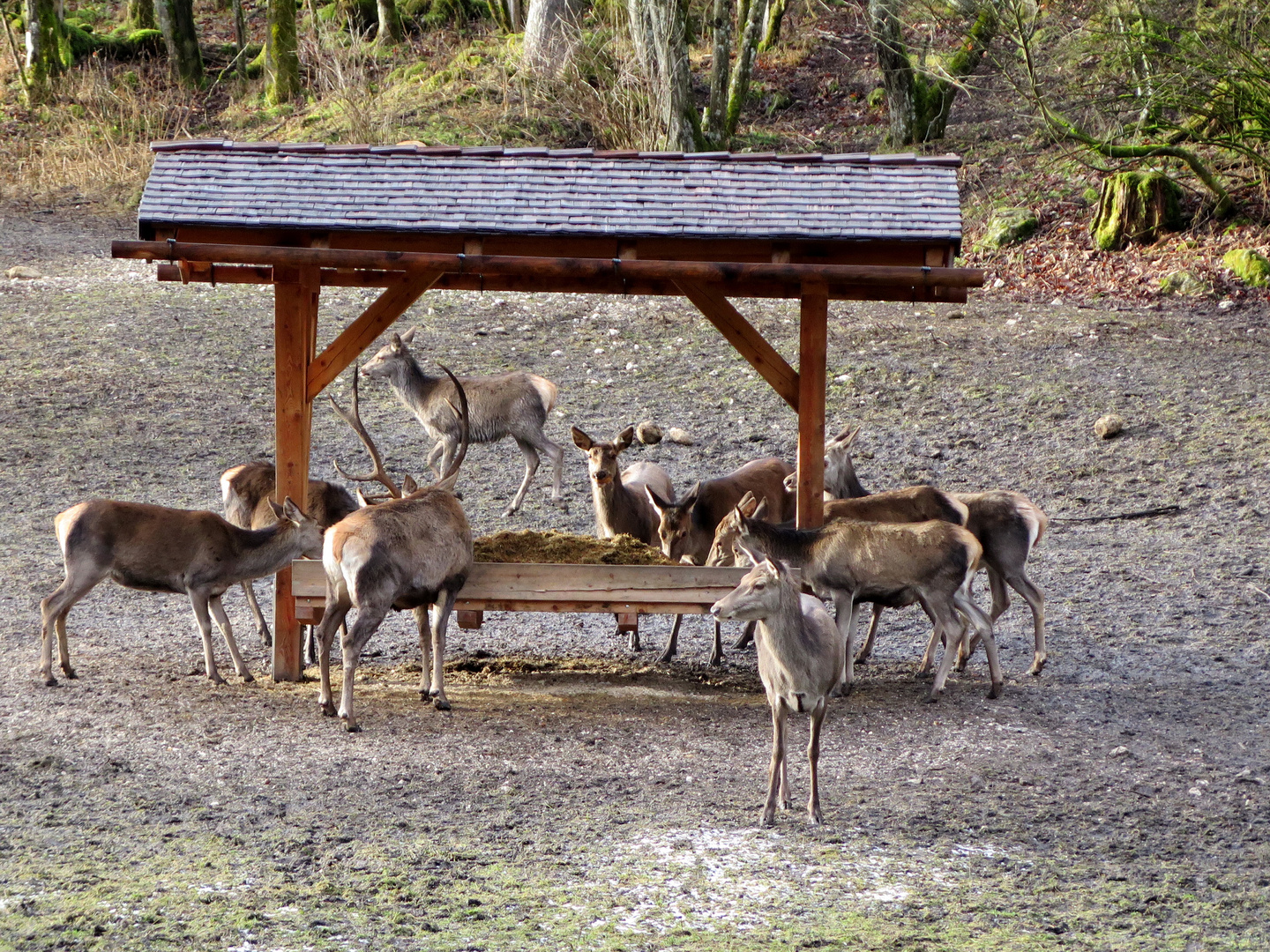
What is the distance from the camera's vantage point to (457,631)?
10742mm

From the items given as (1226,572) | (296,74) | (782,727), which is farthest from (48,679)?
(296,74)

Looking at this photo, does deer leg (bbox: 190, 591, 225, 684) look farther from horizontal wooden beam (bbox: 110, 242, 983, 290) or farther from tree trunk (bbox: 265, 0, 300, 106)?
tree trunk (bbox: 265, 0, 300, 106)

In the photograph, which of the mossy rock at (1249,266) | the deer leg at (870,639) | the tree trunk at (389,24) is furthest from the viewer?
the tree trunk at (389,24)

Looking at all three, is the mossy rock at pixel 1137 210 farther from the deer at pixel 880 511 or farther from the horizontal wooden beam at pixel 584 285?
the deer at pixel 880 511

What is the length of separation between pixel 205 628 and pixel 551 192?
3355mm


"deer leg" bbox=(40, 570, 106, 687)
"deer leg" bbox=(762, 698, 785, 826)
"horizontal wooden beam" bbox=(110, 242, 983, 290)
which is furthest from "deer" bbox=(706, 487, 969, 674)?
"deer leg" bbox=(40, 570, 106, 687)

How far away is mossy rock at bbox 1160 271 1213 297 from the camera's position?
16656mm

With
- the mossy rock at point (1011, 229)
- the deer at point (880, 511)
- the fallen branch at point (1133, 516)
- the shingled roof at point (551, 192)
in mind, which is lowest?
the fallen branch at point (1133, 516)

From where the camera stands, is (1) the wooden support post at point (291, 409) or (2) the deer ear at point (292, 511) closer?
(1) the wooden support post at point (291, 409)

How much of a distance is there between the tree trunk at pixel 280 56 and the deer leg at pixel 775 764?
21939 mm

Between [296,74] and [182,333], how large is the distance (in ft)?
37.1

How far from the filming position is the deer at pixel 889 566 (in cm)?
858

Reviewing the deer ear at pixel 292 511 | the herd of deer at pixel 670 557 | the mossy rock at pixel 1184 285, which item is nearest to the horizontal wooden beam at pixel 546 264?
the herd of deer at pixel 670 557

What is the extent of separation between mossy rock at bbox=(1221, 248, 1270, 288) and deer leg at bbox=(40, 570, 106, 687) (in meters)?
13.2
